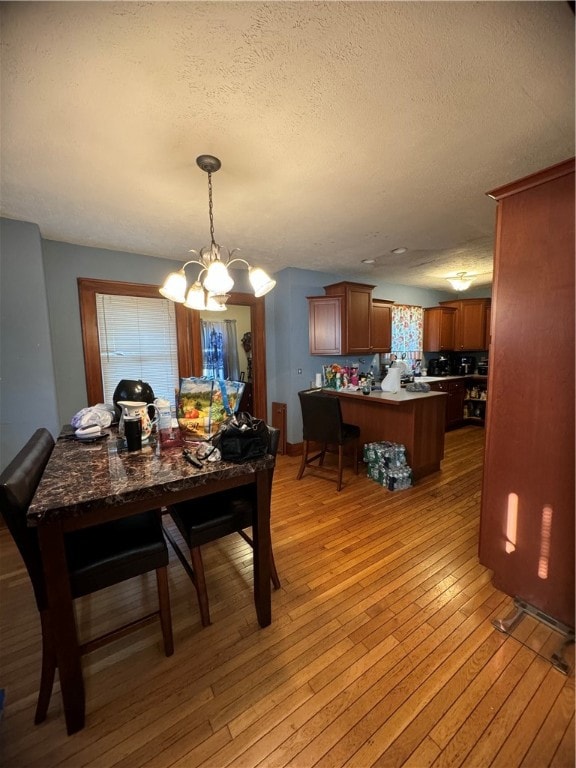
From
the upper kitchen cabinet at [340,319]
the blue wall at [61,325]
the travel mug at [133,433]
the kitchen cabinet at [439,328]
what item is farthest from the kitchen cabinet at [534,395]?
the kitchen cabinet at [439,328]

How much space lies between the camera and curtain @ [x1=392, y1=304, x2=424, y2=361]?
5.05 m

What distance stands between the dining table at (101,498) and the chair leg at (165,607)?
0.30m

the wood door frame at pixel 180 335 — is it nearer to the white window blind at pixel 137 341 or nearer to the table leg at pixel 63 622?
the white window blind at pixel 137 341

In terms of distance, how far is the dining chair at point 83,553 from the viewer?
984 mm

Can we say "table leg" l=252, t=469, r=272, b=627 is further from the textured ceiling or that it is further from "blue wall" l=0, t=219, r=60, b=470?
"blue wall" l=0, t=219, r=60, b=470

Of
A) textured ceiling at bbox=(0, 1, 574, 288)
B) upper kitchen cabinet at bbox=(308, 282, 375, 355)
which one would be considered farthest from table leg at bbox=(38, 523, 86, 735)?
upper kitchen cabinet at bbox=(308, 282, 375, 355)

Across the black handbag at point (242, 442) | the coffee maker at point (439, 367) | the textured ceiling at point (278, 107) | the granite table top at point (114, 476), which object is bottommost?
the granite table top at point (114, 476)

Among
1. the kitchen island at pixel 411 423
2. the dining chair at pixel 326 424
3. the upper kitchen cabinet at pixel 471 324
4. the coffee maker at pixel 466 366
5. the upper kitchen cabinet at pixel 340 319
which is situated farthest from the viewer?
the coffee maker at pixel 466 366

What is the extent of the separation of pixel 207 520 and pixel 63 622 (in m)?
0.59

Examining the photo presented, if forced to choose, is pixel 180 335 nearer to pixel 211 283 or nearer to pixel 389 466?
pixel 211 283

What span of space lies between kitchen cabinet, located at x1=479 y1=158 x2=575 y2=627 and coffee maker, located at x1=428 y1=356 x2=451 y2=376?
12.9ft

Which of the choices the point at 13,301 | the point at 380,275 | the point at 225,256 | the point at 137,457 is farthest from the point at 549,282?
the point at 13,301

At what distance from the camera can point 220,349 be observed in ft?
19.6

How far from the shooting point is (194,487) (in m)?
1.20
